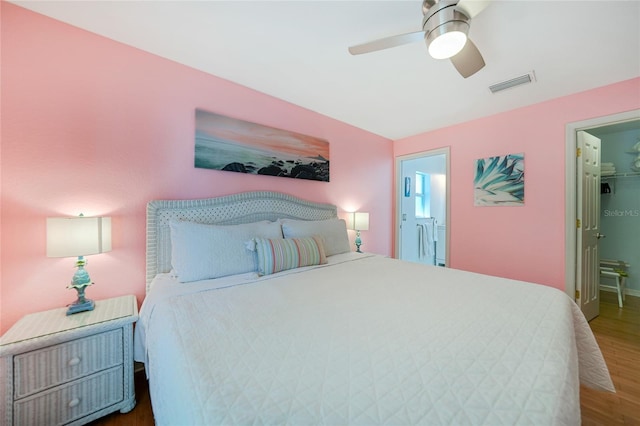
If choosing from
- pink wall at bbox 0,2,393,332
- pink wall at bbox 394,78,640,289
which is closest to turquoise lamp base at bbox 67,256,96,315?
pink wall at bbox 0,2,393,332

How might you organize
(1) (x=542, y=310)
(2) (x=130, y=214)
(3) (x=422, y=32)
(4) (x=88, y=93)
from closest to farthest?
1. (1) (x=542, y=310)
2. (3) (x=422, y=32)
3. (4) (x=88, y=93)
4. (2) (x=130, y=214)

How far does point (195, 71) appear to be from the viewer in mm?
2045

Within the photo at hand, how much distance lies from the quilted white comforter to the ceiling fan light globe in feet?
4.56

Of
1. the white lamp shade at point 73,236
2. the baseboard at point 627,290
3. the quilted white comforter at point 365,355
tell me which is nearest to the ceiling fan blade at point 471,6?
the quilted white comforter at point 365,355

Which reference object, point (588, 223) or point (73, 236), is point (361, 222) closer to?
point (588, 223)

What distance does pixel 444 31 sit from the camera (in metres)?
1.25

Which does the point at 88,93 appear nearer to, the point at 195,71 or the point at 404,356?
the point at 195,71

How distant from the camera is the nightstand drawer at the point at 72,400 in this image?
1.14 metres

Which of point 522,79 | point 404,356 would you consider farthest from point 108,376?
point 522,79

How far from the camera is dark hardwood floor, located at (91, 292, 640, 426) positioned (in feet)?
4.46

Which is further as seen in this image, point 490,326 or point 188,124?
point 188,124

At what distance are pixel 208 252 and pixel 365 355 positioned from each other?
50.9 inches

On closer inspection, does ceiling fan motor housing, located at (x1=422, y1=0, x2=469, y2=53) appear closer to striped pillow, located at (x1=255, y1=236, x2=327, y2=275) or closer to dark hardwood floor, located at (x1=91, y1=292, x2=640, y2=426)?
striped pillow, located at (x1=255, y1=236, x2=327, y2=275)

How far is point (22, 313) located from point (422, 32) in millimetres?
2823
